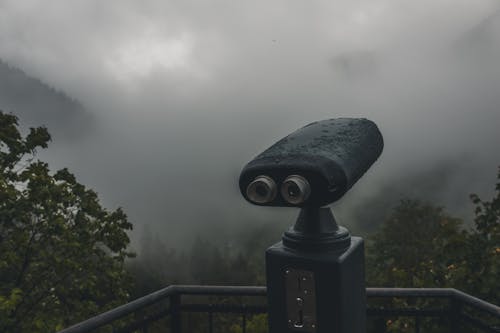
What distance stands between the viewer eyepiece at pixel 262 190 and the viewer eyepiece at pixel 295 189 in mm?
52

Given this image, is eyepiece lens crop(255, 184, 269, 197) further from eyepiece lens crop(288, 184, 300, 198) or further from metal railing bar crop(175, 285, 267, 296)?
metal railing bar crop(175, 285, 267, 296)

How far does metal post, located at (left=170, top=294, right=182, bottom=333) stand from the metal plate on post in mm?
1399

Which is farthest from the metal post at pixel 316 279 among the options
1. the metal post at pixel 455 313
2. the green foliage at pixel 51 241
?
the green foliage at pixel 51 241

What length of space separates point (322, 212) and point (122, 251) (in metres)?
9.79

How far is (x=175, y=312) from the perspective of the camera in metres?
3.53

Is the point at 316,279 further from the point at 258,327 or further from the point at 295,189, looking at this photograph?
the point at 258,327

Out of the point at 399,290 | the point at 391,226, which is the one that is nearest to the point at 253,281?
the point at 391,226

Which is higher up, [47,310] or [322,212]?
[322,212]

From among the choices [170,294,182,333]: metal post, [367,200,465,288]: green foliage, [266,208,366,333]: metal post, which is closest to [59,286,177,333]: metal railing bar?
[170,294,182,333]: metal post

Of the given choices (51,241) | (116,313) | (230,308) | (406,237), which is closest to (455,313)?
(230,308)

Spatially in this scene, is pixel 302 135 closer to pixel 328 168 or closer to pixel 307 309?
pixel 328 168

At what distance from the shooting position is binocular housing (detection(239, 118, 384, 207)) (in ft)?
6.86

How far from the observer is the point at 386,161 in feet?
519

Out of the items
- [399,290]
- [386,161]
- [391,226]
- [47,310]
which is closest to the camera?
[399,290]
